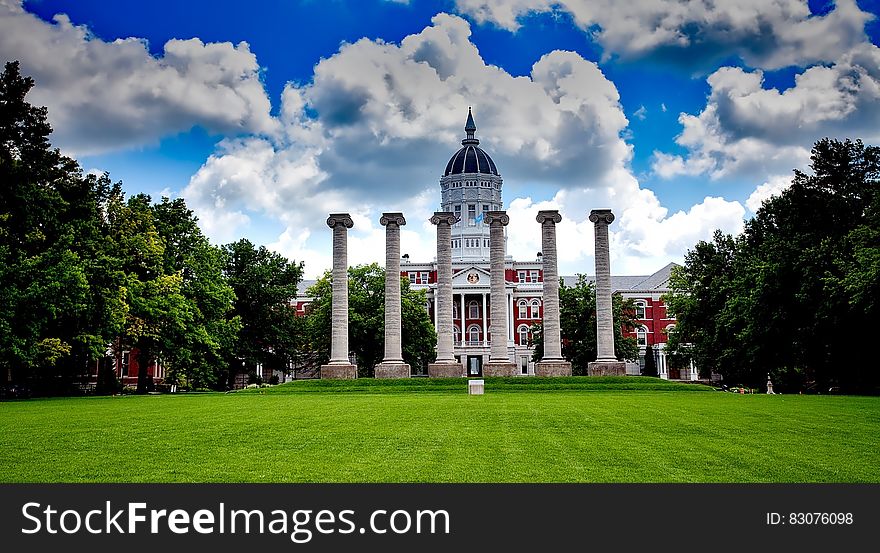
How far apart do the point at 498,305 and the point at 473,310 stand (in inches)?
1919

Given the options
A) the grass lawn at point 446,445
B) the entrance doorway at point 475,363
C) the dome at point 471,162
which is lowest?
the entrance doorway at point 475,363

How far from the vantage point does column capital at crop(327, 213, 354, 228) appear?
62.5 metres

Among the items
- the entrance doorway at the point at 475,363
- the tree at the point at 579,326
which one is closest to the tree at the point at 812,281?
the tree at the point at 579,326

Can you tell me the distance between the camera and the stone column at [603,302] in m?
60.0

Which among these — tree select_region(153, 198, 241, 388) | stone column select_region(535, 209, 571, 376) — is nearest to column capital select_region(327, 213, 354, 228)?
tree select_region(153, 198, 241, 388)

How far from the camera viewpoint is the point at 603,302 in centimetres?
6134

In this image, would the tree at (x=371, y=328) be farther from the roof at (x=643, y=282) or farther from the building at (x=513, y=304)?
the roof at (x=643, y=282)

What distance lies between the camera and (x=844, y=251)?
46.5m

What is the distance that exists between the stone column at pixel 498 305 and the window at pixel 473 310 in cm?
4697
